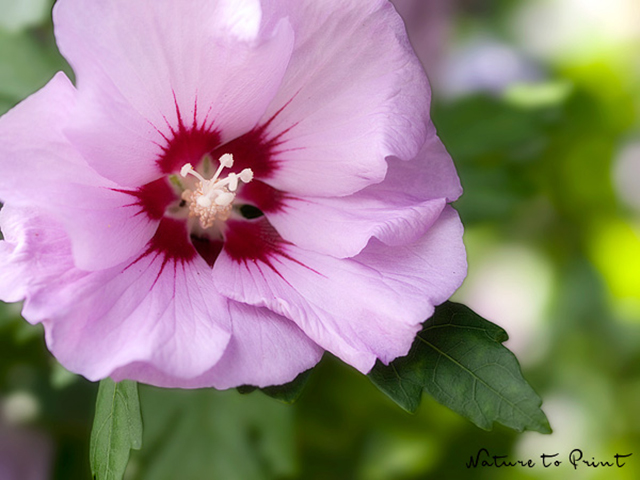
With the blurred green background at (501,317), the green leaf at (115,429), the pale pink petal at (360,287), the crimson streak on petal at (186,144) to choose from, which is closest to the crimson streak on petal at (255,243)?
the pale pink petal at (360,287)

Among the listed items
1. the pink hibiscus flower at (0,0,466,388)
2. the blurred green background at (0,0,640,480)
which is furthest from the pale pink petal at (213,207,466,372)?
the blurred green background at (0,0,640,480)

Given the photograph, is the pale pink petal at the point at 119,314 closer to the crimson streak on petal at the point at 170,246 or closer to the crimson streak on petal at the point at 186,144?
the crimson streak on petal at the point at 170,246

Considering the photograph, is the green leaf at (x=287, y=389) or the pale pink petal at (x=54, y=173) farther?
the green leaf at (x=287, y=389)

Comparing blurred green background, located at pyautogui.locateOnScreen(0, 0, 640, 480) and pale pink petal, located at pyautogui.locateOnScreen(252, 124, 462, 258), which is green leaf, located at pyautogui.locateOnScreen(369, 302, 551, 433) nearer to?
pale pink petal, located at pyautogui.locateOnScreen(252, 124, 462, 258)

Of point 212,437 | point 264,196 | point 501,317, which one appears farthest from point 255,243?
point 501,317

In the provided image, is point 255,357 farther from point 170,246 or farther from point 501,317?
point 501,317

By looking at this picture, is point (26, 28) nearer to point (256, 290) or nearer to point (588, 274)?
point (256, 290)

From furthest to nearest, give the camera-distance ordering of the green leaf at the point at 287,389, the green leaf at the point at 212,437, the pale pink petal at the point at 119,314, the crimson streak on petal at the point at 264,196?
the green leaf at the point at 212,437 → the crimson streak on petal at the point at 264,196 → the green leaf at the point at 287,389 → the pale pink petal at the point at 119,314
